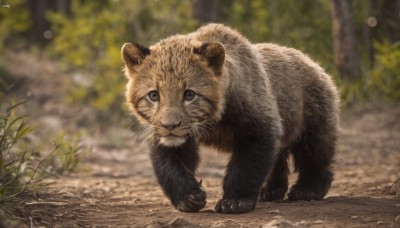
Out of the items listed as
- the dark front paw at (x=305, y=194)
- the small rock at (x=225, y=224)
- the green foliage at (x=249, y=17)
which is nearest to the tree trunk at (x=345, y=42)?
the green foliage at (x=249, y=17)

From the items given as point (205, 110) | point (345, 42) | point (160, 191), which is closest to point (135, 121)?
point (160, 191)

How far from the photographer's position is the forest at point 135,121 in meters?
5.67

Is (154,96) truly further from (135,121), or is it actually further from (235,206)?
(135,121)

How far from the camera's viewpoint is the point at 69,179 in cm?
820

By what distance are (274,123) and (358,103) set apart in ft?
24.5

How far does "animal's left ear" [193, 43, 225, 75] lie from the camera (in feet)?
18.7

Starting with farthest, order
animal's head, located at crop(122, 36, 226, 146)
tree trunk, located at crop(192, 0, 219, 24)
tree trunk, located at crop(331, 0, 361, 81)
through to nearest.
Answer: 1. tree trunk, located at crop(331, 0, 361, 81)
2. tree trunk, located at crop(192, 0, 219, 24)
3. animal's head, located at crop(122, 36, 226, 146)

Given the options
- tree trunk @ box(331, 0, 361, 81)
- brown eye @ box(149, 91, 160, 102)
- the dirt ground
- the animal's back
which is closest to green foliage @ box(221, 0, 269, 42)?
tree trunk @ box(331, 0, 361, 81)

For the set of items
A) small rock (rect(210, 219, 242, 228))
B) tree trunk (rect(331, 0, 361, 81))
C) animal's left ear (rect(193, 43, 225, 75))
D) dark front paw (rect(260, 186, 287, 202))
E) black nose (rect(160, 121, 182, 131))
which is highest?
tree trunk (rect(331, 0, 361, 81))

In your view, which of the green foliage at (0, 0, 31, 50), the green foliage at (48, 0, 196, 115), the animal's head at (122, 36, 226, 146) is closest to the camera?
the animal's head at (122, 36, 226, 146)

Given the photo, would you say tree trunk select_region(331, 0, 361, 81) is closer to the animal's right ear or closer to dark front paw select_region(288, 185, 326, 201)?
dark front paw select_region(288, 185, 326, 201)

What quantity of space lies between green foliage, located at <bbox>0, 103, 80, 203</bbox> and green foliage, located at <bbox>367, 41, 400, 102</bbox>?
6.52 meters

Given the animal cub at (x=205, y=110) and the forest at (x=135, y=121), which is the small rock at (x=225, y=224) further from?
the animal cub at (x=205, y=110)

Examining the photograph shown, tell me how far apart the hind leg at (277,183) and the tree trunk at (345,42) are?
6.50 m
